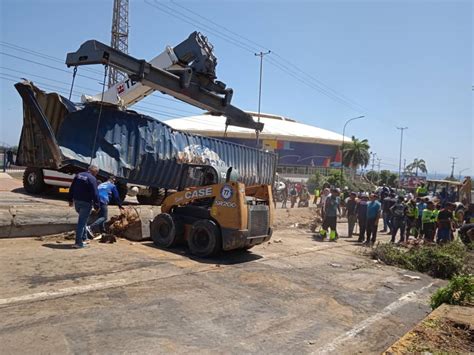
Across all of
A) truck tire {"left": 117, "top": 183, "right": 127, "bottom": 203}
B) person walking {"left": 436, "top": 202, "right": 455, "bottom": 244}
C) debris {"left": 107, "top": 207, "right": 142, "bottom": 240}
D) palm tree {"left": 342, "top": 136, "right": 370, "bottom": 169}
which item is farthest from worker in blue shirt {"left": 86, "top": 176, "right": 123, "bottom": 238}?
palm tree {"left": 342, "top": 136, "right": 370, "bottom": 169}

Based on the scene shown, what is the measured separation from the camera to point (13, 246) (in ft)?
27.9

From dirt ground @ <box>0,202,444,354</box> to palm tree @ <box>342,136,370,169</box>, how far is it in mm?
65078

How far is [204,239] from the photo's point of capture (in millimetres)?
9312

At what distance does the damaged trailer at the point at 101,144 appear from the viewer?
1240 cm

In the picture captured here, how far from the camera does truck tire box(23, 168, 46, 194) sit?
13.7m

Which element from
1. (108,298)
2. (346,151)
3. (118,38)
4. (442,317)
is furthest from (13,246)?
(346,151)

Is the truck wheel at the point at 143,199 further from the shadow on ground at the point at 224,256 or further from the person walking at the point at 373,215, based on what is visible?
the person walking at the point at 373,215

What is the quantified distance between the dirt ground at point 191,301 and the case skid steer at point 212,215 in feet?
1.17

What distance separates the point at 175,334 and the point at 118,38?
170 ft

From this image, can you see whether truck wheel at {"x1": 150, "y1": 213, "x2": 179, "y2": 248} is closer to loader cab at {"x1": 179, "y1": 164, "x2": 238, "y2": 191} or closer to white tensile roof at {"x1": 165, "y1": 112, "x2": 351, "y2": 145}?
loader cab at {"x1": 179, "y1": 164, "x2": 238, "y2": 191}

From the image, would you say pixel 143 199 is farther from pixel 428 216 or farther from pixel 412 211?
pixel 428 216

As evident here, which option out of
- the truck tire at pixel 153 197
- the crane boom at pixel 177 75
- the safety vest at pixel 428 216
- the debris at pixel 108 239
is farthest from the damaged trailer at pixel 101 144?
the safety vest at pixel 428 216

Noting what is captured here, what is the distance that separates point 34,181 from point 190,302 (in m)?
9.74

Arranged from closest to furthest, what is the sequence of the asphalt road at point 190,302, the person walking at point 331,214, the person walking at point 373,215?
the asphalt road at point 190,302 < the person walking at point 373,215 < the person walking at point 331,214
